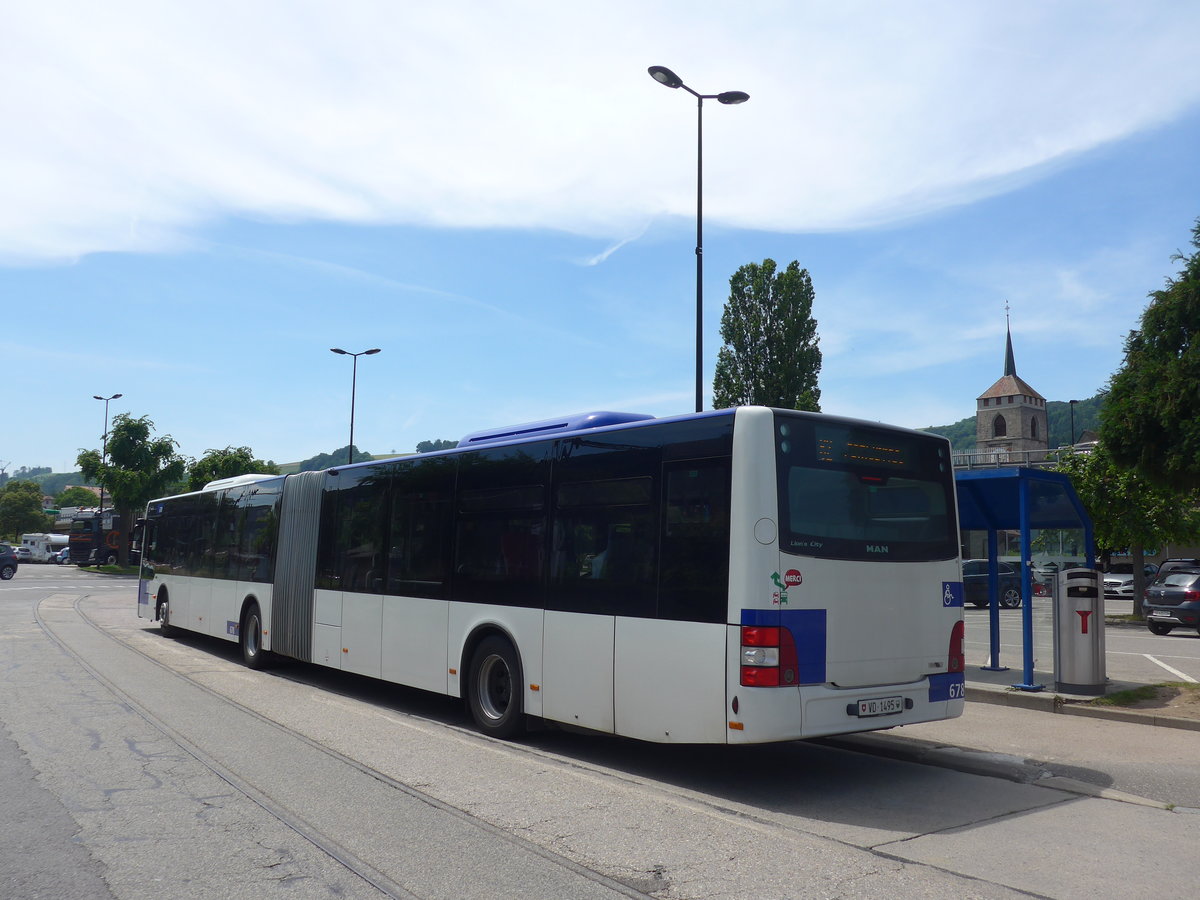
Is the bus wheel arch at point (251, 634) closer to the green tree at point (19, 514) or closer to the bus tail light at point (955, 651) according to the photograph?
the bus tail light at point (955, 651)

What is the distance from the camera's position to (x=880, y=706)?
7.29 m

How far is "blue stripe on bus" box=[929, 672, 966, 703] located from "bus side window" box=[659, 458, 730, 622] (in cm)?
215

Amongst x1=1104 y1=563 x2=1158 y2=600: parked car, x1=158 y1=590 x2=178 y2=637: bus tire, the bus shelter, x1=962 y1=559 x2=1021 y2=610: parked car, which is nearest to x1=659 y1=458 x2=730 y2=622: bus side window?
the bus shelter

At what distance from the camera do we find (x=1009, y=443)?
120 m

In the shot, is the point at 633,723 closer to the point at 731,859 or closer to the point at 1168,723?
the point at 731,859

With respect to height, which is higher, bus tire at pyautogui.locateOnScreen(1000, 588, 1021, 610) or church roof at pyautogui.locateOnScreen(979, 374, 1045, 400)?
church roof at pyautogui.locateOnScreen(979, 374, 1045, 400)

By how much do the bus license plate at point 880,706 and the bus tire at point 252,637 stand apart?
1044cm

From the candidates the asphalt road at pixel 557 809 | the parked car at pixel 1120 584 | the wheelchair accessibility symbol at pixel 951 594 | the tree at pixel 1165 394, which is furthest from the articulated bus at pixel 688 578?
the parked car at pixel 1120 584

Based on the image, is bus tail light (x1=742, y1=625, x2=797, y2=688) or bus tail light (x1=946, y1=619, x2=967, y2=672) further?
bus tail light (x1=946, y1=619, x2=967, y2=672)

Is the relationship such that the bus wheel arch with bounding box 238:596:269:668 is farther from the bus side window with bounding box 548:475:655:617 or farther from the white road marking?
the white road marking

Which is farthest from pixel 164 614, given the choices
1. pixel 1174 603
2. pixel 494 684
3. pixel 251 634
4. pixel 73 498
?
pixel 73 498

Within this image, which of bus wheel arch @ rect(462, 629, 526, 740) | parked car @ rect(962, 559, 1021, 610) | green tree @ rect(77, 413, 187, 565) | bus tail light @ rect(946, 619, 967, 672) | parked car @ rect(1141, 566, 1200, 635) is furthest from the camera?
green tree @ rect(77, 413, 187, 565)

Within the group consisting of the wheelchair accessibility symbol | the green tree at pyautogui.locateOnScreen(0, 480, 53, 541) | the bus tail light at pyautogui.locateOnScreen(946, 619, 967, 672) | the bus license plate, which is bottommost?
the bus license plate

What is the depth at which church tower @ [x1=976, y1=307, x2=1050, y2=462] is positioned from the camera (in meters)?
119
